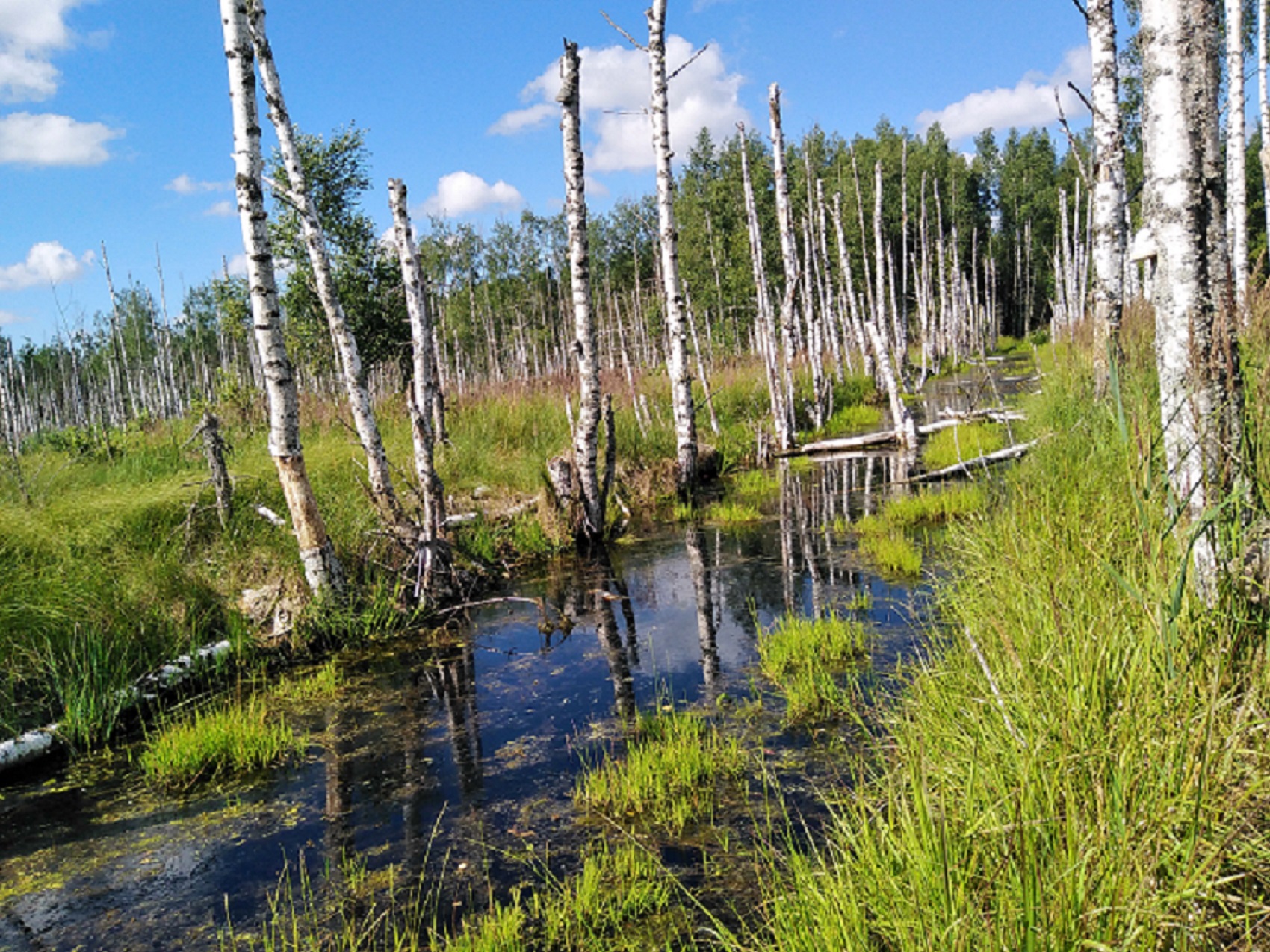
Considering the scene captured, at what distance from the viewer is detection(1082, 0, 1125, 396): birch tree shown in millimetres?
8664

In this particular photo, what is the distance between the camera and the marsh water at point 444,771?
146 inches

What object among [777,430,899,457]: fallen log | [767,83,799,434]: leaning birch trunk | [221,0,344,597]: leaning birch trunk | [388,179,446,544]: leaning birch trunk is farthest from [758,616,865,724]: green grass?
[767,83,799,434]: leaning birch trunk

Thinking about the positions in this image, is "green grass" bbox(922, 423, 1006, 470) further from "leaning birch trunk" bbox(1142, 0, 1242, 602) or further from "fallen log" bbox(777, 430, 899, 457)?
"leaning birch trunk" bbox(1142, 0, 1242, 602)

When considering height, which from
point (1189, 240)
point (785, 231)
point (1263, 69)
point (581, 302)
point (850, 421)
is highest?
point (1263, 69)

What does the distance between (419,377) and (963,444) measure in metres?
8.44

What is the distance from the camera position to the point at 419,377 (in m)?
9.03

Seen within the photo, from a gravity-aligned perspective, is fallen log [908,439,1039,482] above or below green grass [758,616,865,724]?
above

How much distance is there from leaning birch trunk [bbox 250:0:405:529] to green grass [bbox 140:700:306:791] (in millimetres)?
3247

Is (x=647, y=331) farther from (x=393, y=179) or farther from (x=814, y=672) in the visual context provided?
(x=814, y=672)

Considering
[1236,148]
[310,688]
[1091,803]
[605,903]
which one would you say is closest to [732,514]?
[310,688]

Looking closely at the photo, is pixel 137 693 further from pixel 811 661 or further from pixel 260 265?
pixel 811 661

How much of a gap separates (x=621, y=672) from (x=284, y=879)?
9.44 feet

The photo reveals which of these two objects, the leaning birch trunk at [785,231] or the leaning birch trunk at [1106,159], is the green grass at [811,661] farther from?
the leaning birch trunk at [785,231]

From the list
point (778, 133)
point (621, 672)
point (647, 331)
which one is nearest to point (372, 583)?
point (621, 672)
